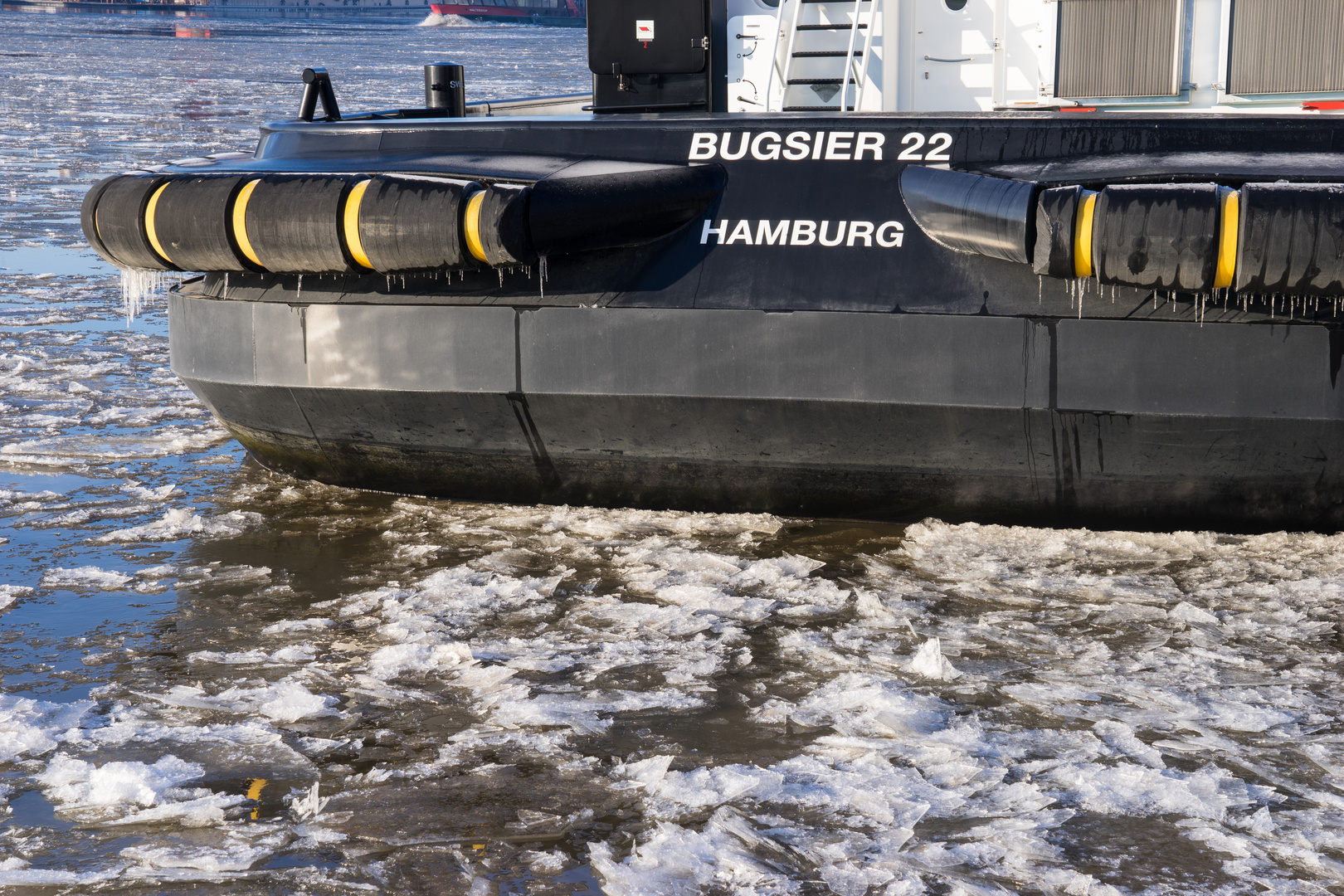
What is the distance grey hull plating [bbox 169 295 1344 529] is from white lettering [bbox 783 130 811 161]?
46 cm

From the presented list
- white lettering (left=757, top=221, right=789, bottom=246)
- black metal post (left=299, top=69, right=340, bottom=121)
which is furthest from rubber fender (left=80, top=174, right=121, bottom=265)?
white lettering (left=757, top=221, right=789, bottom=246)

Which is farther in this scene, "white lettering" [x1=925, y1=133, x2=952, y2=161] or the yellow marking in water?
"white lettering" [x1=925, y1=133, x2=952, y2=161]

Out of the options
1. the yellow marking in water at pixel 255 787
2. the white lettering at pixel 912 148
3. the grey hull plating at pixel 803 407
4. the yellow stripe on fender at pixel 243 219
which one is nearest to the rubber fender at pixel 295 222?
the yellow stripe on fender at pixel 243 219

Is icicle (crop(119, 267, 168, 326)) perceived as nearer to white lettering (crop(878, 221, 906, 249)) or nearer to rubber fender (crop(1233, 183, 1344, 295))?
white lettering (crop(878, 221, 906, 249))

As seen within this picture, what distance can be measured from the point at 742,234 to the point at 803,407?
520 mm

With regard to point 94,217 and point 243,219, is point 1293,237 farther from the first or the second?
point 94,217

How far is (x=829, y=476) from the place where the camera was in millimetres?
3861

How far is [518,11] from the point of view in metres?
79.6

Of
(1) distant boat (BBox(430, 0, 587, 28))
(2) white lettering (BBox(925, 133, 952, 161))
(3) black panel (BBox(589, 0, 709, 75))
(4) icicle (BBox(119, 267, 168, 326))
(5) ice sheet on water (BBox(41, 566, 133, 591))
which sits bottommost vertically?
(5) ice sheet on water (BBox(41, 566, 133, 591))

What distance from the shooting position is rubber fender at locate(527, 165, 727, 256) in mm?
3584

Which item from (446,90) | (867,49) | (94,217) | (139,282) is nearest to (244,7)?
(446,90)

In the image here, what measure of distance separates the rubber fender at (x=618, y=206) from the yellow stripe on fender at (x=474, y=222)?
14cm

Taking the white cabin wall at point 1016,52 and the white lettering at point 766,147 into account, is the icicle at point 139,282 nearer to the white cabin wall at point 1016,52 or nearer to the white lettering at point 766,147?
the white lettering at point 766,147

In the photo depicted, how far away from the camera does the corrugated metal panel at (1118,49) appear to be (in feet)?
13.2
